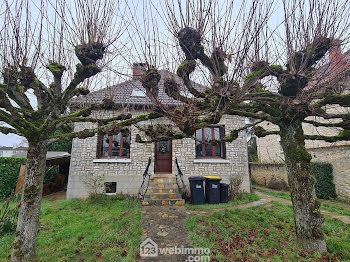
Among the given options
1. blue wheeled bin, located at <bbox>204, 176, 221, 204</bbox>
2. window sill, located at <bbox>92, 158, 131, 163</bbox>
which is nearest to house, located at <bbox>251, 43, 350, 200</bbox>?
blue wheeled bin, located at <bbox>204, 176, 221, 204</bbox>

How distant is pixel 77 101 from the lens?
6.60 metres

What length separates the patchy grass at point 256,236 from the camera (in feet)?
11.5

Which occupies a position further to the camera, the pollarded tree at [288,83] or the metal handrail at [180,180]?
the metal handrail at [180,180]

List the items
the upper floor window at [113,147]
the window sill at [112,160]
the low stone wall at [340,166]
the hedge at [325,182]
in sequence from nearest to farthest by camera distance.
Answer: the low stone wall at [340,166]
the hedge at [325,182]
the window sill at [112,160]
the upper floor window at [113,147]

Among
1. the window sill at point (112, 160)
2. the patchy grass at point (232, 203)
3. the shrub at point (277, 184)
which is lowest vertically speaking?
the patchy grass at point (232, 203)

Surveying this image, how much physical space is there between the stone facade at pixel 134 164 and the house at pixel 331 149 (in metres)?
1.93

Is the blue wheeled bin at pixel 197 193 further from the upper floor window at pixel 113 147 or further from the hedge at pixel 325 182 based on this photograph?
the hedge at pixel 325 182

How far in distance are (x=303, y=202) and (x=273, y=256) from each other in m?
1.13

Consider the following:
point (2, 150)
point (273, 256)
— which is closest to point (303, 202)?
point (273, 256)

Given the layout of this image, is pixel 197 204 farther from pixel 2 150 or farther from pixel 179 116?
→ pixel 2 150

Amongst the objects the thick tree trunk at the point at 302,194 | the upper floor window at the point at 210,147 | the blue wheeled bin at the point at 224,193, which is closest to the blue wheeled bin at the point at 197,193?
the blue wheeled bin at the point at 224,193

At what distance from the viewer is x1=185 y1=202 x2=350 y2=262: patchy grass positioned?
3490 mm

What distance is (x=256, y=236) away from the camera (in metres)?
4.37

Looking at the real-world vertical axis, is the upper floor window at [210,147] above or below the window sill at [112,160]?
above
